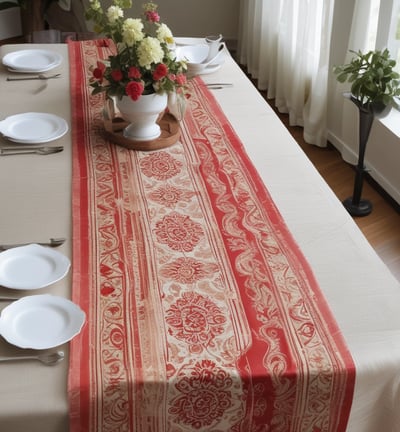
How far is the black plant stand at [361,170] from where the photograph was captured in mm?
2852

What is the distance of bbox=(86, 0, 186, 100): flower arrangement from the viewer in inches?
73.8

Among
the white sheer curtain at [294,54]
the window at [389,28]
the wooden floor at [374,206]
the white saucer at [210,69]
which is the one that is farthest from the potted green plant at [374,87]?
the white sheer curtain at [294,54]

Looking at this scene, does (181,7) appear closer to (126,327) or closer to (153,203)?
(153,203)

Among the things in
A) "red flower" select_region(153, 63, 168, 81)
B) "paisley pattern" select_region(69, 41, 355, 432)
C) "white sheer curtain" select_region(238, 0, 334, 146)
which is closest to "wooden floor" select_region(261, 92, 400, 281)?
"white sheer curtain" select_region(238, 0, 334, 146)

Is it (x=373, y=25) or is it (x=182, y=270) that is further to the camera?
(x=373, y=25)

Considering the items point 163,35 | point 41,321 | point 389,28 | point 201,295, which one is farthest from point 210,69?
point 41,321

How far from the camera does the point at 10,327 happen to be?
130cm

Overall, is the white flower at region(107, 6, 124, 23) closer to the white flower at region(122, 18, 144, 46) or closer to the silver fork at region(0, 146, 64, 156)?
the white flower at region(122, 18, 144, 46)

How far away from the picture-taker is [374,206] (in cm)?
314

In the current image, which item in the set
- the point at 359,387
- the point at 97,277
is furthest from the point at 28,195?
the point at 359,387

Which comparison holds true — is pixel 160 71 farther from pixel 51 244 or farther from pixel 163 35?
pixel 51 244

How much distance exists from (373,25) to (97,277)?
2239mm

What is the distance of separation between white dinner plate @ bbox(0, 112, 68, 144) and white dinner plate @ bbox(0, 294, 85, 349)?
0.79 meters

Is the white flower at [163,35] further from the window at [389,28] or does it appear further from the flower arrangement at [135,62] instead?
the window at [389,28]
